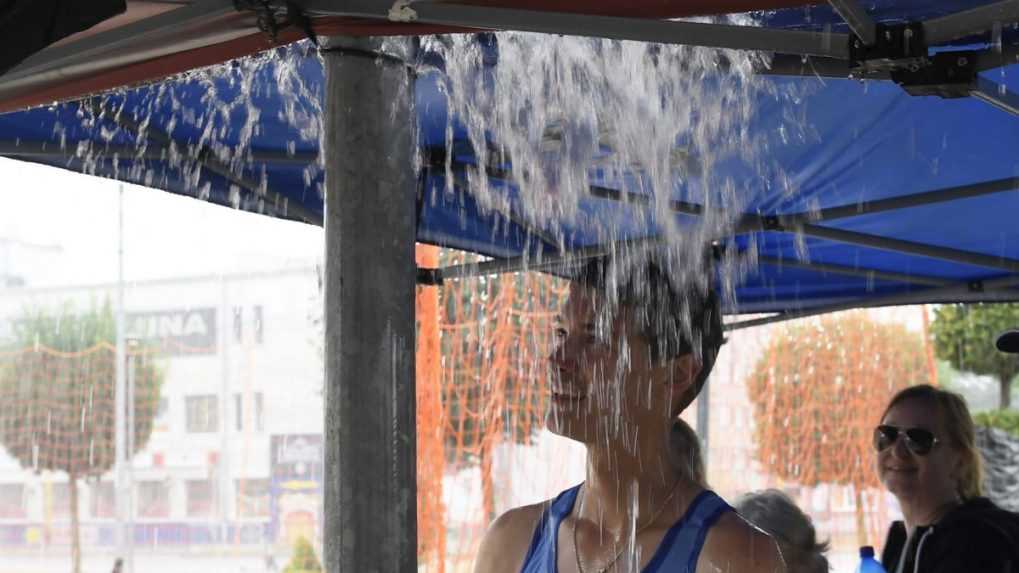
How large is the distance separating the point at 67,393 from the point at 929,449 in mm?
33173

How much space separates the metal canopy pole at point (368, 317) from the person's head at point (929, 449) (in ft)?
7.24

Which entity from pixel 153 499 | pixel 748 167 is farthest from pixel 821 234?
pixel 153 499

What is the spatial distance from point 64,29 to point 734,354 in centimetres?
2817

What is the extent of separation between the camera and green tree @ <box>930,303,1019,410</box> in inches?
992

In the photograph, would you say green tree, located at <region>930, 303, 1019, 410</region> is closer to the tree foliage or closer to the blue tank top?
the tree foliage

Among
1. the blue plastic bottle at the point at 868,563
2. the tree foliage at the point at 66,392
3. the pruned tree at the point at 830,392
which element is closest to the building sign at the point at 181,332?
the tree foliage at the point at 66,392

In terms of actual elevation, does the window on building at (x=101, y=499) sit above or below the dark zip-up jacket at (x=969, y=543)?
below

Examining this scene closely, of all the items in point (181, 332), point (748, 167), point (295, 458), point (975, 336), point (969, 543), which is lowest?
point (295, 458)

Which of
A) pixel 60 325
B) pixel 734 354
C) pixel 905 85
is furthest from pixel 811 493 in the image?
pixel 905 85

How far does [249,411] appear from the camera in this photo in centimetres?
4219

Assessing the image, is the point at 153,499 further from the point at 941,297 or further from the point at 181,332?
the point at 941,297

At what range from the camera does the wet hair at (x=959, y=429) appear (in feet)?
13.0

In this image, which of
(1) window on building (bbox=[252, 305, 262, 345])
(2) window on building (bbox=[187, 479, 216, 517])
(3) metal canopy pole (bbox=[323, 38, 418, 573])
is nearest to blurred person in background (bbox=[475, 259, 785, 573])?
(3) metal canopy pole (bbox=[323, 38, 418, 573])

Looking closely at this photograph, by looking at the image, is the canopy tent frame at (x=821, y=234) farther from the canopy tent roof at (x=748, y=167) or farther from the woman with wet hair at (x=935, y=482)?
the woman with wet hair at (x=935, y=482)
